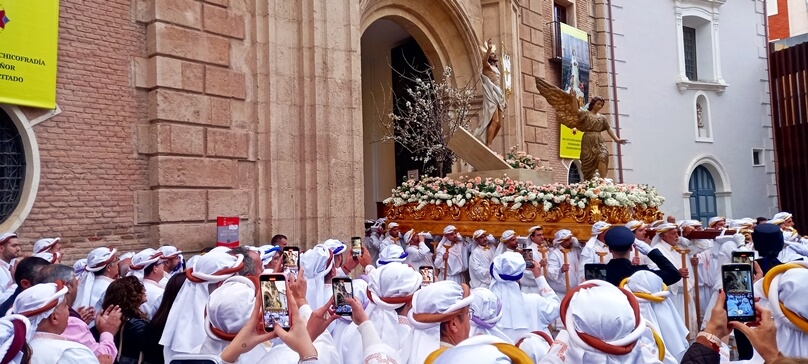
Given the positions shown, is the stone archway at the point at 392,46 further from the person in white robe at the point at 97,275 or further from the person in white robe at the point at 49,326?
the person in white robe at the point at 49,326

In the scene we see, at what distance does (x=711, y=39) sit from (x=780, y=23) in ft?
40.4

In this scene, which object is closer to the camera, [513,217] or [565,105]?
[513,217]

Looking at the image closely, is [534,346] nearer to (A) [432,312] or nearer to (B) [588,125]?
(A) [432,312]

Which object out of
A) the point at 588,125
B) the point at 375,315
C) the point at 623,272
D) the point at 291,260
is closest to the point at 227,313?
the point at 375,315

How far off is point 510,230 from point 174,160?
18.5 feet

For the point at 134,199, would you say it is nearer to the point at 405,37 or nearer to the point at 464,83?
the point at 464,83

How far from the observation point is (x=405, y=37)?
63.5ft

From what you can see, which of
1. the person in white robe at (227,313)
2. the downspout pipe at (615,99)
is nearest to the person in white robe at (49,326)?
the person in white robe at (227,313)

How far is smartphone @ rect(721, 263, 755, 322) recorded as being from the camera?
9.98 ft

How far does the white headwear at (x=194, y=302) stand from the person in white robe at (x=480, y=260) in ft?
20.0

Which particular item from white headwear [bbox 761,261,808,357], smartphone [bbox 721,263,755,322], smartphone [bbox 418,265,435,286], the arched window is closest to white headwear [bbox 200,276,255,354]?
smartphone [bbox 418,265,435,286]

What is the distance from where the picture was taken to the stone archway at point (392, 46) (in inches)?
651

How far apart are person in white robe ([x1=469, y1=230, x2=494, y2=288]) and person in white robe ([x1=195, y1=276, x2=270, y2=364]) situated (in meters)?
7.16

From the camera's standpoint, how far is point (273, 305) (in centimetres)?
302
